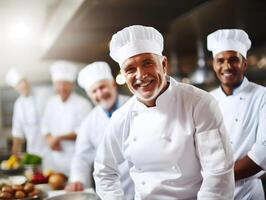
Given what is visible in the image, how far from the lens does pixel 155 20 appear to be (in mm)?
2496

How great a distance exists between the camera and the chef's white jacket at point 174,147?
1111mm

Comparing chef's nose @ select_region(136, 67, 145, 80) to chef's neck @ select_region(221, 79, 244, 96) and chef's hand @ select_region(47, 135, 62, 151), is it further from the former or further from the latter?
chef's hand @ select_region(47, 135, 62, 151)

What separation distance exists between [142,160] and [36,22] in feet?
8.32

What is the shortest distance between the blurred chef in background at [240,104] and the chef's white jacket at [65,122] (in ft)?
4.37

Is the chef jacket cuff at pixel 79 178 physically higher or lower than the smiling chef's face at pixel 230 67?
lower

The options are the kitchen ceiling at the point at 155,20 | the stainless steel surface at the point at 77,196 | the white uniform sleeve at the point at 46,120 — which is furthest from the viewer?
the white uniform sleeve at the point at 46,120

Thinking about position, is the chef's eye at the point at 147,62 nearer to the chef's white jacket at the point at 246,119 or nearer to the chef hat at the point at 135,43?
the chef hat at the point at 135,43

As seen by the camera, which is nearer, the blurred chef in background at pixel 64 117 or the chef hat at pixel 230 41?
the chef hat at pixel 230 41

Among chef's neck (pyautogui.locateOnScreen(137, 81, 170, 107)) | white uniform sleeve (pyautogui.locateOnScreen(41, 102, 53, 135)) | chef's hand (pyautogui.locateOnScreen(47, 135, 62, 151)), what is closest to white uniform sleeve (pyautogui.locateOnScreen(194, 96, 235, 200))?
chef's neck (pyautogui.locateOnScreen(137, 81, 170, 107))

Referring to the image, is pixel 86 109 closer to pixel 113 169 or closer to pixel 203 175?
pixel 113 169

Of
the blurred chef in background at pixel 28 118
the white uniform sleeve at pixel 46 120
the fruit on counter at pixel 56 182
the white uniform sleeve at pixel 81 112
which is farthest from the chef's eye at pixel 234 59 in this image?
the blurred chef in background at pixel 28 118

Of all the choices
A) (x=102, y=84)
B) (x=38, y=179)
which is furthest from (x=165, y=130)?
(x=38, y=179)

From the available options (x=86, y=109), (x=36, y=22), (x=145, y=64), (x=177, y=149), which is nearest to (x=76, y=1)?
(x=86, y=109)

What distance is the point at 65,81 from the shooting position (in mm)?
2609
